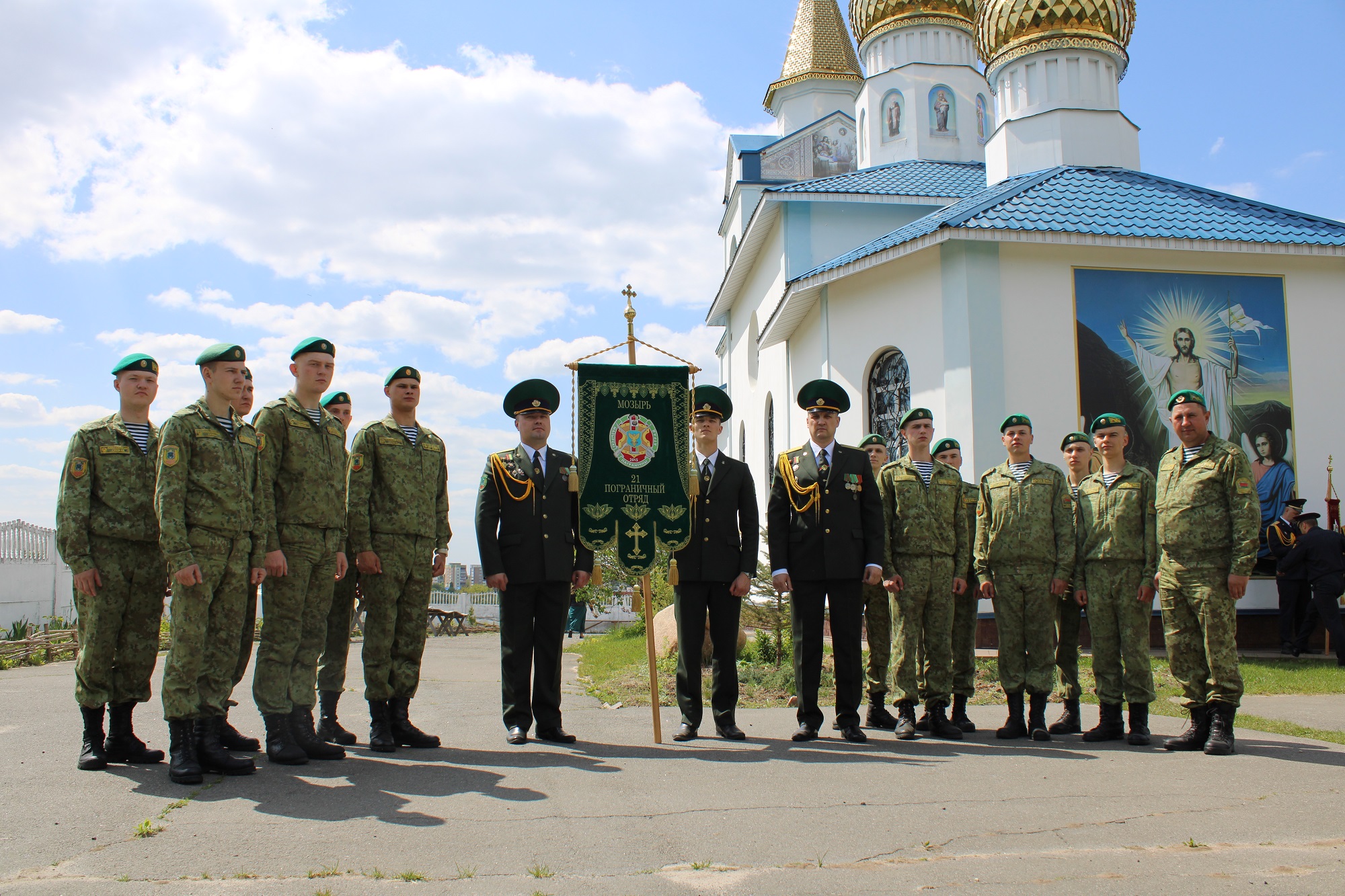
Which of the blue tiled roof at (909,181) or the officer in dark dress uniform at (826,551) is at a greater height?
the blue tiled roof at (909,181)

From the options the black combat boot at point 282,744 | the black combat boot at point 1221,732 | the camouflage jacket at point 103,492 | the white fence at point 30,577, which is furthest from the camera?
the white fence at point 30,577

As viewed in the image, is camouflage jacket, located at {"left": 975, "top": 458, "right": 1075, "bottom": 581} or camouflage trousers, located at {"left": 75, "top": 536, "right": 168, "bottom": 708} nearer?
camouflage trousers, located at {"left": 75, "top": 536, "right": 168, "bottom": 708}

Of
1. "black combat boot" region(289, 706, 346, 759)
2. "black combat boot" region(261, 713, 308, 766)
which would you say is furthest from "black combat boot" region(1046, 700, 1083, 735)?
"black combat boot" region(261, 713, 308, 766)

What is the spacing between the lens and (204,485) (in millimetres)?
5012

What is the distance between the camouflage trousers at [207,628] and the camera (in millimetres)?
4844

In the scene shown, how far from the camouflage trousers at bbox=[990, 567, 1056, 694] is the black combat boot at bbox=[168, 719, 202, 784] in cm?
493

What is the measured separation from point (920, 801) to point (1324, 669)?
8.86 metres

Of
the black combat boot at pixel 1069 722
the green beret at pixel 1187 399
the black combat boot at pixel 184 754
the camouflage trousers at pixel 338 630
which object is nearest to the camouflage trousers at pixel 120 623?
the black combat boot at pixel 184 754

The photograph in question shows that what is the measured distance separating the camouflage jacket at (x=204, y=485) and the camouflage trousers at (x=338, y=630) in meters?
0.83

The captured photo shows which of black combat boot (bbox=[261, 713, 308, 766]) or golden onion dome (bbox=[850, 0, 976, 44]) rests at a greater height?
golden onion dome (bbox=[850, 0, 976, 44])

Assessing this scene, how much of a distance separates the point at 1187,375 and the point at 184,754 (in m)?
13.1

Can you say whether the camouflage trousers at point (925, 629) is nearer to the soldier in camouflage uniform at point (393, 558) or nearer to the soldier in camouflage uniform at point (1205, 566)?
the soldier in camouflage uniform at point (1205, 566)

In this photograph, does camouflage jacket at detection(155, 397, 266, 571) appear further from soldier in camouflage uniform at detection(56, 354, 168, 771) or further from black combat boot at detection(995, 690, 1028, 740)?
black combat boot at detection(995, 690, 1028, 740)

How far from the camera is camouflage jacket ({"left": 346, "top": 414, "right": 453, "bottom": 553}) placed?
19.5 ft
